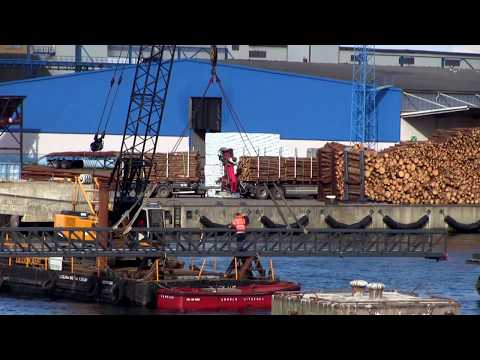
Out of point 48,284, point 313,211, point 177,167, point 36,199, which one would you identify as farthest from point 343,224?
point 48,284

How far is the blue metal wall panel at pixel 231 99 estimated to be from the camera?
5934 cm

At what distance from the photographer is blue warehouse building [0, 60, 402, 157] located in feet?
195

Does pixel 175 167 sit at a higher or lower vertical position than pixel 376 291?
higher

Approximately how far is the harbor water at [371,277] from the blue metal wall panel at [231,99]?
13.4 metres

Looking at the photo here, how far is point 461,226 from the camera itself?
5178cm

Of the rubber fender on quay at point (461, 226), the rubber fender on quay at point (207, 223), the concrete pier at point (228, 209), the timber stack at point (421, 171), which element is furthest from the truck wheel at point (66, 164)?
the rubber fender on quay at point (461, 226)

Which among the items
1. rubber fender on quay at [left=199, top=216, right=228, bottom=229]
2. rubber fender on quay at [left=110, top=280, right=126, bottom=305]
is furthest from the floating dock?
rubber fender on quay at [left=199, top=216, right=228, bottom=229]

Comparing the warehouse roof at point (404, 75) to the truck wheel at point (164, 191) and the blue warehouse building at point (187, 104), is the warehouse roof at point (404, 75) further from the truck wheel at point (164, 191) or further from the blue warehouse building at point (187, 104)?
the truck wheel at point (164, 191)

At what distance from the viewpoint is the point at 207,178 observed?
56.0 metres

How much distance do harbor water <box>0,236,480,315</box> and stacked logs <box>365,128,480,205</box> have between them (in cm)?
508

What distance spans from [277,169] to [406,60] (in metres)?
35.3

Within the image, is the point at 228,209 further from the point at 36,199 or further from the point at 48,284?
the point at 48,284
